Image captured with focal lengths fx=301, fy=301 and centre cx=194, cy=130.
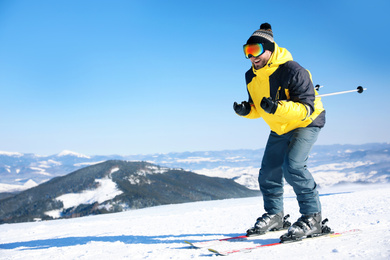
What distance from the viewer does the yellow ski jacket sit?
3.27 metres

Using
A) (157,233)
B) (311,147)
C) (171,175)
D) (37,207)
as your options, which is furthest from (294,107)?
(171,175)

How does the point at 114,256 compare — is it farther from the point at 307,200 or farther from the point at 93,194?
the point at 93,194

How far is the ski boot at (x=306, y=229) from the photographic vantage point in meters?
3.21

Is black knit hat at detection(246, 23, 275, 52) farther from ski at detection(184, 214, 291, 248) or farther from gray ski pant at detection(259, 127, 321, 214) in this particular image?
ski at detection(184, 214, 291, 248)

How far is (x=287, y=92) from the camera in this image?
3.52 meters

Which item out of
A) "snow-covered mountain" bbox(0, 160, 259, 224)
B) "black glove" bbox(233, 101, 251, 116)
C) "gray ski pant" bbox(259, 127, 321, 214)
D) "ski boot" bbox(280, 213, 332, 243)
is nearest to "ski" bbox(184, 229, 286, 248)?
"ski boot" bbox(280, 213, 332, 243)

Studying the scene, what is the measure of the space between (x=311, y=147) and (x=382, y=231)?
1135mm

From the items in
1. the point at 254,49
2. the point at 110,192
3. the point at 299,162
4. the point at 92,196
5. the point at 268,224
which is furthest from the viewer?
the point at 92,196

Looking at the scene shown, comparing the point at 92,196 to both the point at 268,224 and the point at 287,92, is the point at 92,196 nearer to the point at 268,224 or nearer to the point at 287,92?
the point at 268,224

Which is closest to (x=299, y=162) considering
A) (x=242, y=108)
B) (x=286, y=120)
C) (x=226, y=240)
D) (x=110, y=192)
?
(x=286, y=120)

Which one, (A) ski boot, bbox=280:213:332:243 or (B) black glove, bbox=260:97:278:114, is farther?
(A) ski boot, bbox=280:213:332:243

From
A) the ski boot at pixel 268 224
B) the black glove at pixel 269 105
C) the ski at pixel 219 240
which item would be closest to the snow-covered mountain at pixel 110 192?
the ski boot at pixel 268 224

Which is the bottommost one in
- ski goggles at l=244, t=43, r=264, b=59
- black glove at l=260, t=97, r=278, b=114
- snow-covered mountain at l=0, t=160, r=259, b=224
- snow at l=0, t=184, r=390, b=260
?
snow-covered mountain at l=0, t=160, r=259, b=224

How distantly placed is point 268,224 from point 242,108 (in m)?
1.54
